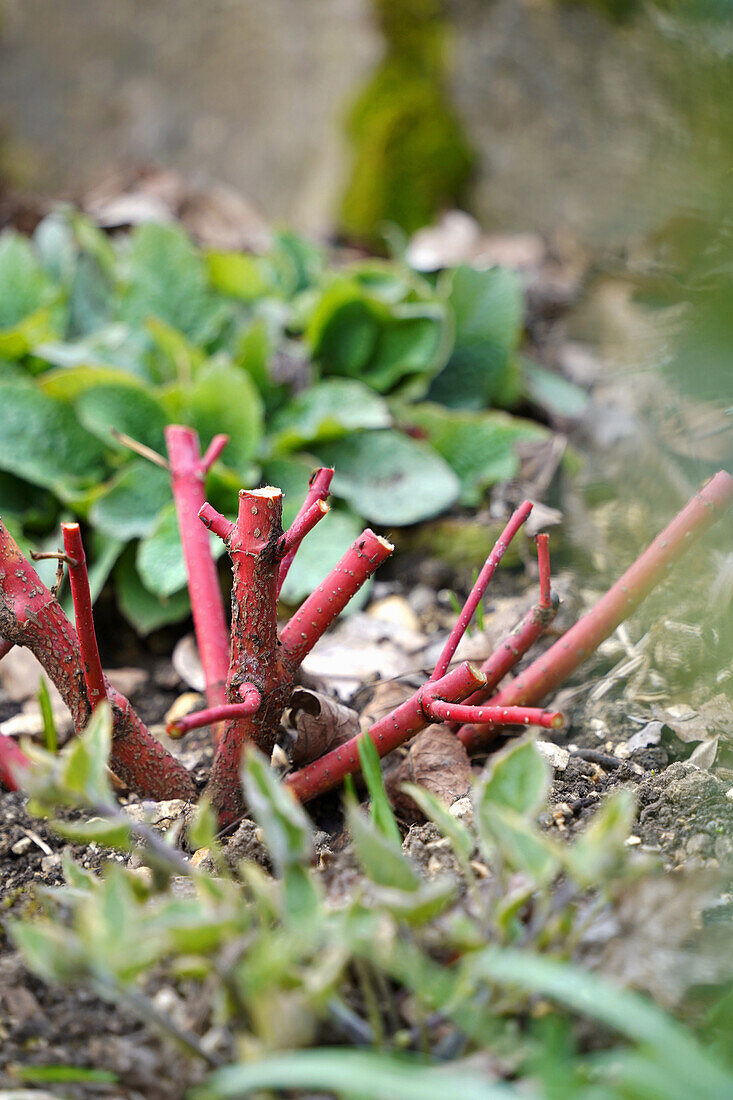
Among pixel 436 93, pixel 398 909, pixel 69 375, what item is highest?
pixel 436 93

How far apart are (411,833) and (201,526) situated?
46cm

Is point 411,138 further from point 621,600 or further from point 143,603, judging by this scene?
point 621,600

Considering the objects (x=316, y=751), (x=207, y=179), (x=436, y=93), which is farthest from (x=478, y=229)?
(x=316, y=751)

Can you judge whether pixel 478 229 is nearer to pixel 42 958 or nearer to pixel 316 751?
pixel 316 751

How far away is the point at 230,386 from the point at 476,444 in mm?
518

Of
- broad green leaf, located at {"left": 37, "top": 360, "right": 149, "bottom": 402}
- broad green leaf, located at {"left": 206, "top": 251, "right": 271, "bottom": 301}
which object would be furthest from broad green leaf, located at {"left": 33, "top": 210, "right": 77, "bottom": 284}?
broad green leaf, located at {"left": 37, "top": 360, "right": 149, "bottom": 402}

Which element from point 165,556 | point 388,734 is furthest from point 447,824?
point 165,556

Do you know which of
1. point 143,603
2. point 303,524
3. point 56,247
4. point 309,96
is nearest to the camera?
point 303,524

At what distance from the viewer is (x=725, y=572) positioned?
1123mm

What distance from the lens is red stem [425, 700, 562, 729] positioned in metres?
0.71

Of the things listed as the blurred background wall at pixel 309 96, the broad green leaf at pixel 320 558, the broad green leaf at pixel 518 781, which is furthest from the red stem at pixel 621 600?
the blurred background wall at pixel 309 96

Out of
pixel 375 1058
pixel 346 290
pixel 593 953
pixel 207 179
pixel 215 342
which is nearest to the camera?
pixel 375 1058

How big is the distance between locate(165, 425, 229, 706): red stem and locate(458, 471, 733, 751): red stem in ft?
1.02

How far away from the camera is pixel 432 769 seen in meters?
0.99
